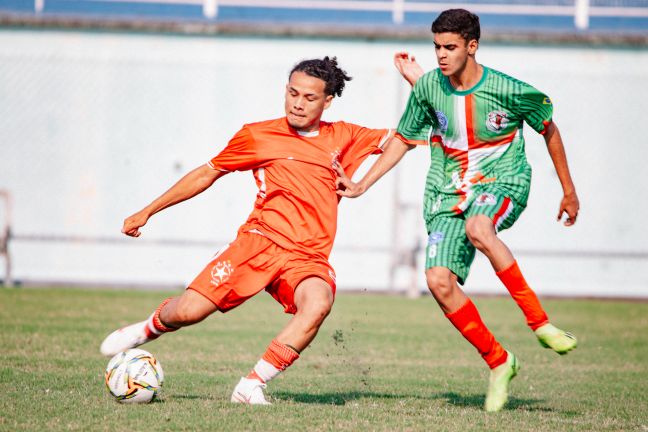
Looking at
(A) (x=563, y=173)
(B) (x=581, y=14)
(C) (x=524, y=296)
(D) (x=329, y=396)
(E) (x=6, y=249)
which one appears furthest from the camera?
(B) (x=581, y=14)

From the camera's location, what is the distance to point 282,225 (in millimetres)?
5941

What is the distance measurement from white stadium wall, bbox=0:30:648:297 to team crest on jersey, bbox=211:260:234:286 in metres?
9.11

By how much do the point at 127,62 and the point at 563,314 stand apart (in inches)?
290

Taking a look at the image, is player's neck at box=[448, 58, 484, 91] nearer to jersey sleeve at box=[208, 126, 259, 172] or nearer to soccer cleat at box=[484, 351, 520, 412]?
jersey sleeve at box=[208, 126, 259, 172]

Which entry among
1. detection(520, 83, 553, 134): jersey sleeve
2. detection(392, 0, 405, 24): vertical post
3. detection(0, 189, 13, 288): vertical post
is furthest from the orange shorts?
detection(392, 0, 405, 24): vertical post

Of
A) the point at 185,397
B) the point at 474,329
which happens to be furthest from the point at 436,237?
the point at 185,397

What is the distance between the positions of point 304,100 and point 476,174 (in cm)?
109

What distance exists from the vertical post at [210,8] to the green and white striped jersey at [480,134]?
9.97 m

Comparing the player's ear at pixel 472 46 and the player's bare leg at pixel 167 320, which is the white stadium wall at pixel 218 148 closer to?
the player's bare leg at pixel 167 320

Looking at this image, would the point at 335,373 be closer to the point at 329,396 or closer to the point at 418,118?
the point at 329,396

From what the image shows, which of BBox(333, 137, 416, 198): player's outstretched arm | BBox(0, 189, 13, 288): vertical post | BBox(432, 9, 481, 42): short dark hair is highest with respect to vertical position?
BBox(432, 9, 481, 42): short dark hair

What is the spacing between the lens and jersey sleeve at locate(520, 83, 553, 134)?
19.0 feet

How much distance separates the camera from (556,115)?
49.9 feet

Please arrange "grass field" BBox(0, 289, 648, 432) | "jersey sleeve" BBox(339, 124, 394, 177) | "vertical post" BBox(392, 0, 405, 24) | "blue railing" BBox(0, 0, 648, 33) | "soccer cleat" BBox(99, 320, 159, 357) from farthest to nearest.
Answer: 1. "vertical post" BBox(392, 0, 405, 24)
2. "blue railing" BBox(0, 0, 648, 33)
3. "jersey sleeve" BBox(339, 124, 394, 177)
4. "soccer cleat" BBox(99, 320, 159, 357)
5. "grass field" BBox(0, 289, 648, 432)
